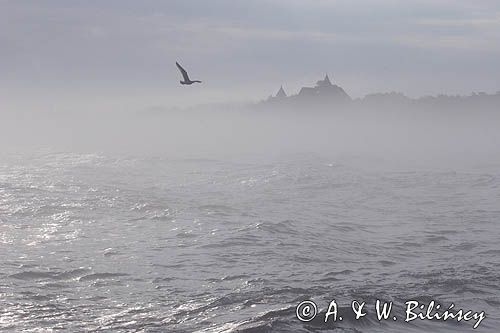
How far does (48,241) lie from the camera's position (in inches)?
773

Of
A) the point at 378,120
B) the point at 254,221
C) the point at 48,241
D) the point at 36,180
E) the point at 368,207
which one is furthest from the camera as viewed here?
the point at 378,120

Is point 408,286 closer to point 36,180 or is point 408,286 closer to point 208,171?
point 36,180

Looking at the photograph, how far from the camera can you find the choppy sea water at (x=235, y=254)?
12.2 m

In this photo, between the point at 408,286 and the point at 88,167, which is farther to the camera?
the point at 88,167

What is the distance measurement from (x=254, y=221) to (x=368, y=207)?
6.51 meters

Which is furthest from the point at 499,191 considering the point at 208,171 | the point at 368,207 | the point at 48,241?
the point at 48,241

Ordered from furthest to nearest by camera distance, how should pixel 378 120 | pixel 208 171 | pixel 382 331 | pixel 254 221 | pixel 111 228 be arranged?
pixel 378 120
pixel 208 171
pixel 254 221
pixel 111 228
pixel 382 331

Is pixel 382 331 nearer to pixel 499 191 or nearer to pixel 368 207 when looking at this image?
pixel 368 207

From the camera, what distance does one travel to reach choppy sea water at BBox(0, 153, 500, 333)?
12.2 metres

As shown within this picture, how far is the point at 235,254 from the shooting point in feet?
59.3

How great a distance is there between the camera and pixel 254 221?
23.8 m

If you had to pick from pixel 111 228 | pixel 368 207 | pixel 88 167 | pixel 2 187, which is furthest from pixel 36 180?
pixel 368 207

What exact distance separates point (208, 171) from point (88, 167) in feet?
30.6

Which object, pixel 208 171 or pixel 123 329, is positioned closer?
pixel 123 329
